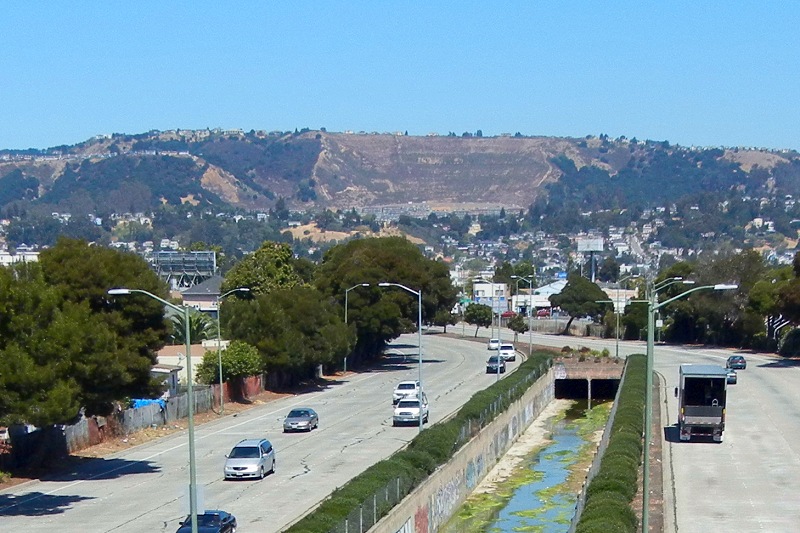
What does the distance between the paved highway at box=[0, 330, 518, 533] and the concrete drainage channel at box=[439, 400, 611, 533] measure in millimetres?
4246

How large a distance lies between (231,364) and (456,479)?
28.5 metres

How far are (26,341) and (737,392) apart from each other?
48310 millimetres

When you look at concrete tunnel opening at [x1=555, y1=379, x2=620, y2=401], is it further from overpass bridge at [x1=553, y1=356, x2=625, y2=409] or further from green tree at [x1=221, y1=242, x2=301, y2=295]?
green tree at [x1=221, y1=242, x2=301, y2=295]

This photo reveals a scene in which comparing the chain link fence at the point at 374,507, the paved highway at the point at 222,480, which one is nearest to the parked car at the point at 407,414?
the paved highway at the point at 222,480

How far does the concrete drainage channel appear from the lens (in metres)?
45.4

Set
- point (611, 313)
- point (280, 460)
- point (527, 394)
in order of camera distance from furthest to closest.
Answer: point (611, 313) → point (527, 394) → point (280, 460)

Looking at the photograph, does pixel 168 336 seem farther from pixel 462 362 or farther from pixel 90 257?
pixel 462 362

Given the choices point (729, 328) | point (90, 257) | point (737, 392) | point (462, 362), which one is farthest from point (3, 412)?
point (729, 328)

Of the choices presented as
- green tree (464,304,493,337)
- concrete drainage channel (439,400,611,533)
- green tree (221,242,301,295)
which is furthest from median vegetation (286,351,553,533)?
green tree (464,304,493,337)

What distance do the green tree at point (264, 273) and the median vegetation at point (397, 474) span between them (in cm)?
5867

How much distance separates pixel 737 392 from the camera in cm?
7794

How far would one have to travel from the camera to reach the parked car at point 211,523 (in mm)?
32375

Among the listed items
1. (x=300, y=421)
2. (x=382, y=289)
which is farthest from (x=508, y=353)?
(x=300, y=421)

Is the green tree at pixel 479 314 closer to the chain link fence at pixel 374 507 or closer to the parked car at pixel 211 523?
the chain link fence at pixel 374 507
